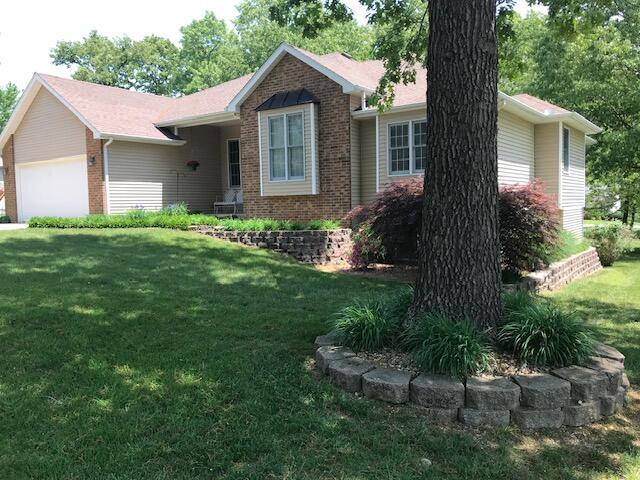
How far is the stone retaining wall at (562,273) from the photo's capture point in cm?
901

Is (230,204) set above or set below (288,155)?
below

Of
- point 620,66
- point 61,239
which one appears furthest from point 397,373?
point 620,66

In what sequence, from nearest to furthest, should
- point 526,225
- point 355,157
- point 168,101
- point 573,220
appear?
point 526,225 → point 355,157 → point 573,220 → point 168,101

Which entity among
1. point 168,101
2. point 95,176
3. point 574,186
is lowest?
point 574,186

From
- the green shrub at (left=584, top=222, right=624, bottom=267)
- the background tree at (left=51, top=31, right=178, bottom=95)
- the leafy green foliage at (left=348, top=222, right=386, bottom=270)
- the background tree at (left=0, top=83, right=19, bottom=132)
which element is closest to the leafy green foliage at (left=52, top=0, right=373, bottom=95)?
the background tree at (left=51, top=31, right=178, bottom=95)

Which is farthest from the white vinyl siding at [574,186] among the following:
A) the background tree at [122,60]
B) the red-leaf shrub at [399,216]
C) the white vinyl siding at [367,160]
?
the background tree at [122,60]

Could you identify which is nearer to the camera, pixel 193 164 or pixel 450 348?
pixel 450 348

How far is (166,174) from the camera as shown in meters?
18.0

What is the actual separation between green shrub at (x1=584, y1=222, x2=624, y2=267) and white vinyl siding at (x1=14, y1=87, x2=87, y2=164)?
15880 mm

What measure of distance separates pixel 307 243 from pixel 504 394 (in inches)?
320

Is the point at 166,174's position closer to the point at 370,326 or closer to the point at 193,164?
the point at 193,164

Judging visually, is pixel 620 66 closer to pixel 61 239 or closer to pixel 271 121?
pixel 271 121

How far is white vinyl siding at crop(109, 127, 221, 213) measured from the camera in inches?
656

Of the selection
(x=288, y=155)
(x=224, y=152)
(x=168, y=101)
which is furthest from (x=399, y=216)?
(x=168, y=101)
